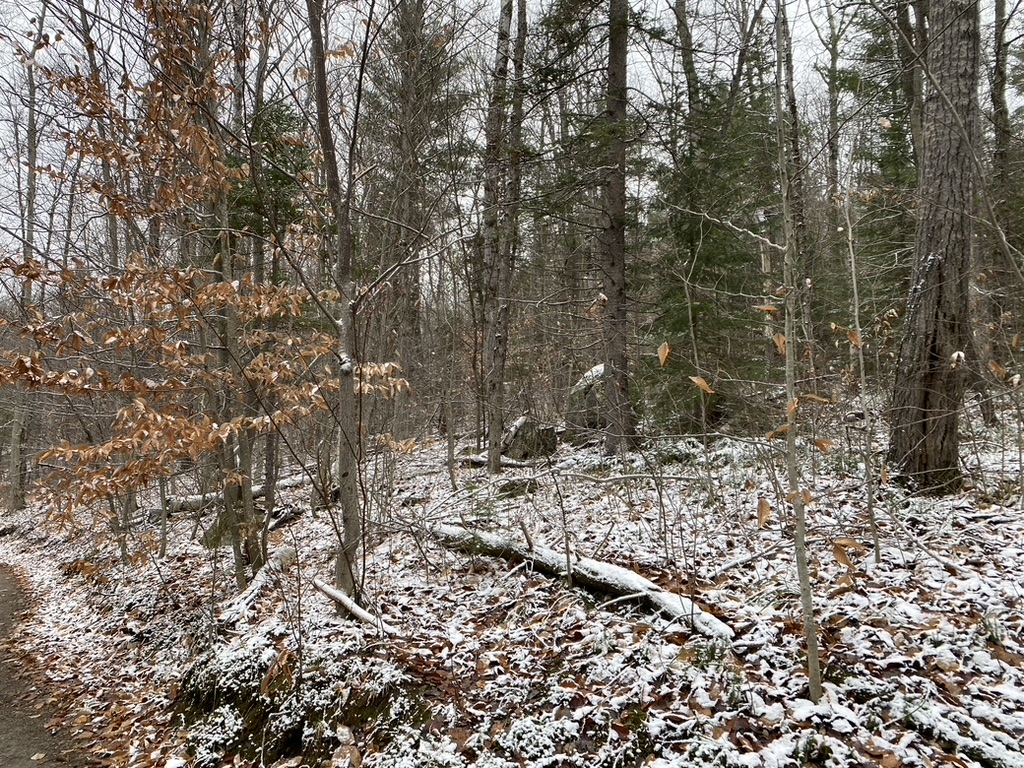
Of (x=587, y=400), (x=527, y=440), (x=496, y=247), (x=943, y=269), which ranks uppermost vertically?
(x=496, y=247)

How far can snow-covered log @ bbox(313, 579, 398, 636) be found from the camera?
4.25 m

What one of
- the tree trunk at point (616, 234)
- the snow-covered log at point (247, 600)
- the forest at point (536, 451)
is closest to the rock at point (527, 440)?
the forest at point (536, 451)

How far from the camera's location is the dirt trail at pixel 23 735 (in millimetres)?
4371

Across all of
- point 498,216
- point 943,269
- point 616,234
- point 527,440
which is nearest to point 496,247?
point 498,216

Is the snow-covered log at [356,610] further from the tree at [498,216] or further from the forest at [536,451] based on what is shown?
the tree at [498,216]

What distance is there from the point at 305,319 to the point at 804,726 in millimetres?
7265

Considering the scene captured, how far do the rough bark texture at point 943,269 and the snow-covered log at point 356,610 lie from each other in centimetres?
479

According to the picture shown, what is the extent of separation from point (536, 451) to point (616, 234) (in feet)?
13.3

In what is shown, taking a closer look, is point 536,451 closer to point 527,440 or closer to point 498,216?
point 527,440

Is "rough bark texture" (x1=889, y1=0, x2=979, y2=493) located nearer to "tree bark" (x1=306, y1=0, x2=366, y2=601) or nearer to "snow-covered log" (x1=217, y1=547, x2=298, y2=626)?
"tree bark" (x1=306, y1=0, x2=366, y2=601)

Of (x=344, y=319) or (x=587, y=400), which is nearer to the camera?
(x=344, y=319)

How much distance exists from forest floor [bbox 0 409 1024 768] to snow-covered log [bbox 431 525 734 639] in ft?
0.15

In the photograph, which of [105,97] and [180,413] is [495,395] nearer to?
[180,413]

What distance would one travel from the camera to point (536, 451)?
31.1ft
